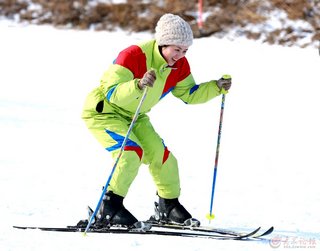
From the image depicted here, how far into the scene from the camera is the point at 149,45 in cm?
569

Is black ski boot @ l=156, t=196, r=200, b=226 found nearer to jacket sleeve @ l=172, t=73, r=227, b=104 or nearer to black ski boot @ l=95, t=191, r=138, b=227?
black ski boot @ l=95, t=191, r=138, b=227

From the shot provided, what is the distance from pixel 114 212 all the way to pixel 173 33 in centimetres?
132

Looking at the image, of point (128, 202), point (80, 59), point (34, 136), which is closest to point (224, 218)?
point (128, 202)

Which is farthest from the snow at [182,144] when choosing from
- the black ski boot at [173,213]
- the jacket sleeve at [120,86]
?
the jacket sleeve at [120,86]

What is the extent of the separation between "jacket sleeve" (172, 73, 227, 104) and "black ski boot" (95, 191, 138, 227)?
967 mm

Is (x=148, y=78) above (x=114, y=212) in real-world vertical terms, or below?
above

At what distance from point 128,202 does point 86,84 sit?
6.96 meters

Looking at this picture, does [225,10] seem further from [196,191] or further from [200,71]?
[196,191]

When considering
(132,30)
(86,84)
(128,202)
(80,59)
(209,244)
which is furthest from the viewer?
(132,30)

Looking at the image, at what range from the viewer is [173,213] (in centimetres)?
600
